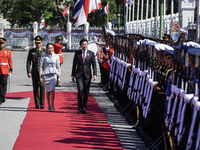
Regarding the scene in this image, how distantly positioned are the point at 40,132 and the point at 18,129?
592mm

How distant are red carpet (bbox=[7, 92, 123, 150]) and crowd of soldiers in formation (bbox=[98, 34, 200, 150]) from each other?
671mm

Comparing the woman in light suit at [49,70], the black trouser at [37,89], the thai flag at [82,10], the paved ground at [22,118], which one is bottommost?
the paved ground at [22,118]

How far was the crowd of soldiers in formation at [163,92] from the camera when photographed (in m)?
5.87

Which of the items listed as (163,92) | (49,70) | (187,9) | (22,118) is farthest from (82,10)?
(163,92)

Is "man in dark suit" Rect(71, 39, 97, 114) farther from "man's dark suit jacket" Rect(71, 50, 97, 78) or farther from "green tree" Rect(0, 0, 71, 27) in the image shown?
"green tree" Rect(0, 0, 71, 27)

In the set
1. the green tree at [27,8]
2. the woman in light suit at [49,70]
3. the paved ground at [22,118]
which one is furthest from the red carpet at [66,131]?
the green tree at [27,8]

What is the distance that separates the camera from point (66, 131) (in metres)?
9.38

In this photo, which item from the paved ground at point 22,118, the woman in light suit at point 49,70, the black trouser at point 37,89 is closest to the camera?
the paved ground at point 22,118

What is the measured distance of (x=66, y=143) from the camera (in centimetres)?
830

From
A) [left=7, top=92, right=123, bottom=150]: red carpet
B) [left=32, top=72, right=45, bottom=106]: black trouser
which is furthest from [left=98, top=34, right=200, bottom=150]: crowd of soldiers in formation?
[left=32, top=72, right=45, bottom=106]: black trouser

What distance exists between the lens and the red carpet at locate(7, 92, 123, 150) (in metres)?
8.14

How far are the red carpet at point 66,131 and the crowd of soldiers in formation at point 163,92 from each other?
0.67 metres

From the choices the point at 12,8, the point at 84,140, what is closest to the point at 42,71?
the point at 84,140

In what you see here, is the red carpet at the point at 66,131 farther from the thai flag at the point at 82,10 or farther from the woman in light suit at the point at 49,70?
the thai flag at the point at 82,10
